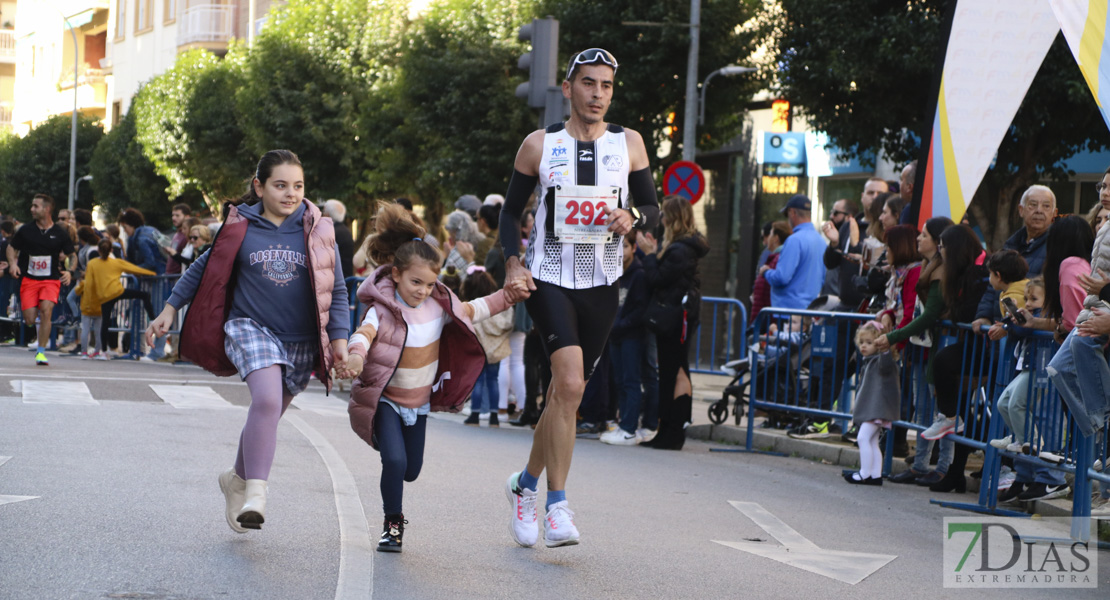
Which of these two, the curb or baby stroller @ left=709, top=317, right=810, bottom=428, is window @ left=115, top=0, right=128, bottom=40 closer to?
Answer: the curb

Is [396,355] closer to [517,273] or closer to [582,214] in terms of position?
[517,273]

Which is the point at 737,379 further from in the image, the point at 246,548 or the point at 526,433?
the point at 246,548

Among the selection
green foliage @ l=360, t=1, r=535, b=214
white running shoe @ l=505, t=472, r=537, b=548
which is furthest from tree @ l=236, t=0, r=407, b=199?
white running shoe @ l=505, t=472, r=537, b=548

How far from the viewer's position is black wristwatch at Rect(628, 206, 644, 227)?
248 inches

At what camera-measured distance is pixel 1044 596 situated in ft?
20.2

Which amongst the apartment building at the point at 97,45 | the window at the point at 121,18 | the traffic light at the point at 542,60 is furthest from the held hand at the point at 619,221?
the window at the point at 121,18

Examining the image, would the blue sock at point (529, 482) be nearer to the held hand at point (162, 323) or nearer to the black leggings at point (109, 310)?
the held hand at point (162, 323)

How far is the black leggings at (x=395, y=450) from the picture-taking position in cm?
607

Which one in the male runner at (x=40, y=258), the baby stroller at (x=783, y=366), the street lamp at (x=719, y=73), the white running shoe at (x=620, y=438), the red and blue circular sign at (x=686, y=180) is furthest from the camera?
the street lamp at (x=719, y=73)

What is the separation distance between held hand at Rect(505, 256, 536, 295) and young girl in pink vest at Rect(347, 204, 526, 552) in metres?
0.06

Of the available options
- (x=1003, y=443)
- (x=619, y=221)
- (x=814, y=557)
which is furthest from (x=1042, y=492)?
(x=619, y=221)

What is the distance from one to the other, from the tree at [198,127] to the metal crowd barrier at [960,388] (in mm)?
32793

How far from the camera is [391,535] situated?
19.9 ft

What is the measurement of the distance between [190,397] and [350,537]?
7.33m
